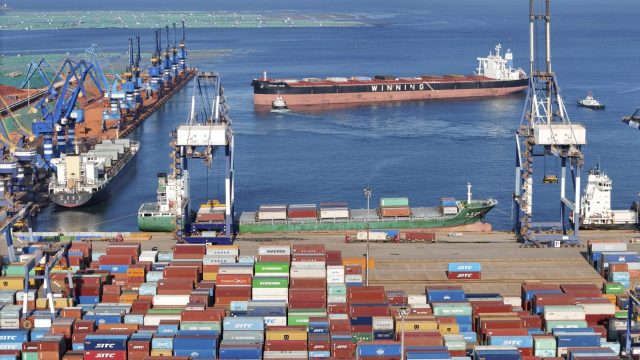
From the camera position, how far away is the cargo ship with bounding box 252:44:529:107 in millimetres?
125312

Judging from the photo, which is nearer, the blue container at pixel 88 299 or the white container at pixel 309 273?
the blue container at pixel 88 299

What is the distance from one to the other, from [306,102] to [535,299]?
81.7m

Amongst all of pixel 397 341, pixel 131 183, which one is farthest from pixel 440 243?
pixel 131 183

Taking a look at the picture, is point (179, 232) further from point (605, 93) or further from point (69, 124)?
point (605, 93)

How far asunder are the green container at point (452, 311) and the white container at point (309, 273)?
675 cm

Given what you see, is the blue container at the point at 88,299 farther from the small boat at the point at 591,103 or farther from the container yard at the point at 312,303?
the small boat at the point at 591,103

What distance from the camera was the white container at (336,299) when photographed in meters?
48.3

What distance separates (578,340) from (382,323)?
7456 millimetres

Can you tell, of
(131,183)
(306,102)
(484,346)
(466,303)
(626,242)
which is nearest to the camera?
(484,346)

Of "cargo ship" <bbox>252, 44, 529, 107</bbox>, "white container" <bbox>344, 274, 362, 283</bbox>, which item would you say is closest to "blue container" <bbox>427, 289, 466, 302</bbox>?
"white container" <bbox>344, 274, 362, 283</bbox>

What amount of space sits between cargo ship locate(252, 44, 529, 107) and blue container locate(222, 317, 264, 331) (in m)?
79.7

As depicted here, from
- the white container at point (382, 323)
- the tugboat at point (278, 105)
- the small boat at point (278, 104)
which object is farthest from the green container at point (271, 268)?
the small boat at point (278, 104)

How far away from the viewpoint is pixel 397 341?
43.3m

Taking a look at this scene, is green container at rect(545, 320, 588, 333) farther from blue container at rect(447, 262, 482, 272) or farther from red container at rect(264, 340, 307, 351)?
red container at rect(264, 340, 307, 351)
